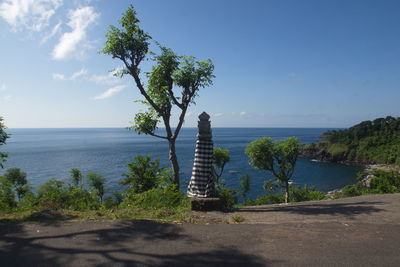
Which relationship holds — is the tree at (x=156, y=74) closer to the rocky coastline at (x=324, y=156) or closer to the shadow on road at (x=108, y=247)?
the shadow on road at (x=108, y=247)

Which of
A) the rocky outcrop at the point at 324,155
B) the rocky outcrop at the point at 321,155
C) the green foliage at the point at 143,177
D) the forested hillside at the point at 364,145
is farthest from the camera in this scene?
the rocky outcrop at the point at 321,155

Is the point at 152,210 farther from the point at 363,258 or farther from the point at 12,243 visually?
the point at 363,258

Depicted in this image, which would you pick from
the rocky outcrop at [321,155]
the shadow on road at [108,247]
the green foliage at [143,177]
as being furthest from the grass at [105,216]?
the rocky outcrop at [321,155]

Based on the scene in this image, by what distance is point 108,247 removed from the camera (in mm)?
4535

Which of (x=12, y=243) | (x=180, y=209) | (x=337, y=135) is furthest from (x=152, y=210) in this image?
(x=337, y=135)

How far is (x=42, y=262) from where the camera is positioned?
3984 millimetres

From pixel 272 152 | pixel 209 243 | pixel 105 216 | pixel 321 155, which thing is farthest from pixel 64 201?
pixel 321 155

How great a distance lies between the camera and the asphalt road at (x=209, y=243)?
406cm

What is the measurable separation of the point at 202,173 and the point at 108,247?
12.9ft

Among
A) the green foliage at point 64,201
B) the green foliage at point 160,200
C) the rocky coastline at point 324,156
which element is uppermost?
the green foliage at point 160,200

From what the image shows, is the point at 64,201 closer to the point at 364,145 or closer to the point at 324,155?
the point at 324,155

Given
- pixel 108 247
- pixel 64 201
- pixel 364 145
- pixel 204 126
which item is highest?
pixel 204 126

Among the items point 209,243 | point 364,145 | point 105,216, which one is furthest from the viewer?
point 364,145

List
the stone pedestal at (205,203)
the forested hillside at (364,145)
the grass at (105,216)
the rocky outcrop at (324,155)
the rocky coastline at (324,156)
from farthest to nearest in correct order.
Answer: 1. the rocky outcrop at (324,155)
2. the rocky coastline at (324,156)
3. the forested hillside at (364,145)
4. the stone pedestal at (205,203)
5. the grass at (105,216)
